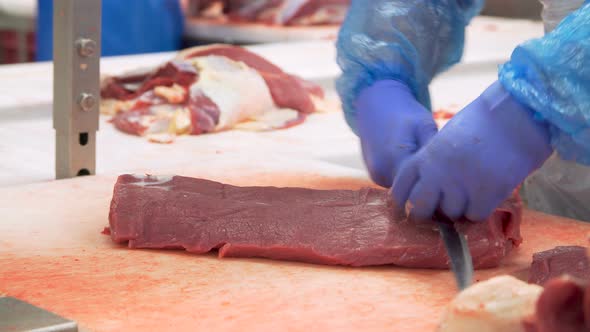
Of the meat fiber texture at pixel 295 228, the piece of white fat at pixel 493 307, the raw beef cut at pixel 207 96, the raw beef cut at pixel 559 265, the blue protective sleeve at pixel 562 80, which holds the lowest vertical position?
the raw beef cut at pixel 207 96

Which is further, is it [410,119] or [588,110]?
[410,119]

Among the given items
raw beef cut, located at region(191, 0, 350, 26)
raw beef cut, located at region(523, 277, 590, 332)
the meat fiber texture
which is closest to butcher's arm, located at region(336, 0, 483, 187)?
the meat fiber texture

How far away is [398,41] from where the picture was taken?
2.54 m

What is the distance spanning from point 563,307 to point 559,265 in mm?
718

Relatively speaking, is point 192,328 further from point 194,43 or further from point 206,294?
point 194,43

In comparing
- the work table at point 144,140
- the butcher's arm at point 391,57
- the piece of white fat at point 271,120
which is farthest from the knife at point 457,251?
the piece of white fat at point 271,120

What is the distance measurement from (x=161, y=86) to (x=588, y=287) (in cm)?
258

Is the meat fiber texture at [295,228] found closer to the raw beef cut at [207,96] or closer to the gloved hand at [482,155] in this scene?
the gloved hand at [482,155]

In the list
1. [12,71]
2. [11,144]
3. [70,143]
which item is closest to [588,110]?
[70,143]

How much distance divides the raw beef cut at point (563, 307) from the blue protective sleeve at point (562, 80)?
0.74 metres

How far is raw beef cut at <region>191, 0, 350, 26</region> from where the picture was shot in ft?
20.1

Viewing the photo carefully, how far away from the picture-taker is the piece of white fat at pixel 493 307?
1.40 meters

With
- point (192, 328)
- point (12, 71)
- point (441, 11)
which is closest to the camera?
point (192, 328)

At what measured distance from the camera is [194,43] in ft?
21.0
